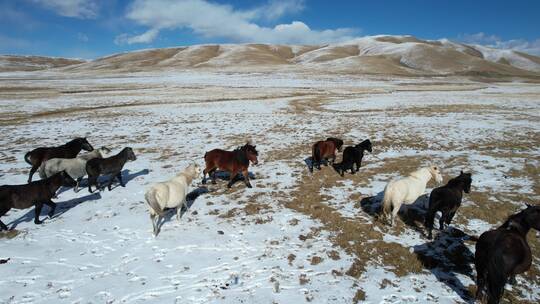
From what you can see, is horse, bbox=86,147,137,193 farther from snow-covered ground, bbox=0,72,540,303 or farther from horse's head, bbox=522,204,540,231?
horse's head, bbox=522,204,540,231

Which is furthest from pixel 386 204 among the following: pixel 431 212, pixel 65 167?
pixel 65 167

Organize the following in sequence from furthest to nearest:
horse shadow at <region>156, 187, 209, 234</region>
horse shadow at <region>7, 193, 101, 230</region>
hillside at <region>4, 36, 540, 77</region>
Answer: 1. hillside at <region>4, 36, 540, 77</region>
2. horse shadow at <region>7, 193, 101, 230</region>
3. horse shadow at <region>156, 187, 209, 234</region>

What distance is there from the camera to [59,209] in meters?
10.8

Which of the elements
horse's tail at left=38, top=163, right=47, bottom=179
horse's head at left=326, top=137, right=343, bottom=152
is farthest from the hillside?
horse's tail at left=38, top=163, right=47, bottom=179

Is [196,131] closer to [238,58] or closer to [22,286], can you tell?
[22,286]

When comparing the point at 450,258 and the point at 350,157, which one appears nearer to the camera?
the point at 450,258

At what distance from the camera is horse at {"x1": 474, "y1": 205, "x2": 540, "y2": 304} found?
589cm

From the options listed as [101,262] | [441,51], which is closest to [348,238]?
[101,262]

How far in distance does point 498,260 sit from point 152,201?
8154 mm

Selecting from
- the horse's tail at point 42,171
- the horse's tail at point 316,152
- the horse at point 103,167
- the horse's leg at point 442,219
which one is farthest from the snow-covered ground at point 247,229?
the horse's tail at point 42,171

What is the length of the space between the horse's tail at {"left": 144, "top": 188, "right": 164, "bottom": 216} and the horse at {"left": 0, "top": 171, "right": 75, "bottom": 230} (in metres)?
3.90

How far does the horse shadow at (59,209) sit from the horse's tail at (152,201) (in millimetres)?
4168

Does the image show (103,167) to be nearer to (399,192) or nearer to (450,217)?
(399,192)

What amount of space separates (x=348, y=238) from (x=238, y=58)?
17019 cm
